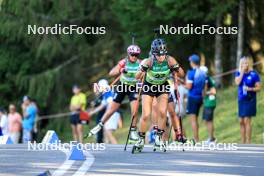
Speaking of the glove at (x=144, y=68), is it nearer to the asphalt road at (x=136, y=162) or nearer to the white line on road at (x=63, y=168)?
the asphalt road at (x=136, y=162)

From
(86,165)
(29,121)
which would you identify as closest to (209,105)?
(29,121)

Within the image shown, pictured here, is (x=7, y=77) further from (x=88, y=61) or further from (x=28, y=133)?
(x=28, y=133)

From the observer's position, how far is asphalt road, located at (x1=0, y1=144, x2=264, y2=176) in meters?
13.6

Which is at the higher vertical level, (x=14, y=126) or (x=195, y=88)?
(x=195, y=88)

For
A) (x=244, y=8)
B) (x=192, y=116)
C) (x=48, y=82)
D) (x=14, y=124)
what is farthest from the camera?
(x=48, y=82)

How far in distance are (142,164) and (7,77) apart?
29755 millimetres

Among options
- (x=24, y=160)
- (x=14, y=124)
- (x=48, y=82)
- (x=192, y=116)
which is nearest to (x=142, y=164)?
(x=24, y=160)

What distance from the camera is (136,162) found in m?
15.3

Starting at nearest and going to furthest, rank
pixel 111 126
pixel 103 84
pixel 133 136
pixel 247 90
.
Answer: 1. pixel 133 136
2. pixel 247 90
3. pixel 103 84
4. pixel 111 126

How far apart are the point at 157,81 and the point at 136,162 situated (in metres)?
2.59

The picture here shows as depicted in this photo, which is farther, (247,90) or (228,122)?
(228,122)

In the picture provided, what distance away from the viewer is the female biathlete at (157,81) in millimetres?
17359

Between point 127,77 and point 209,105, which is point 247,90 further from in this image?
point 127,77

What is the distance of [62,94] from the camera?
43531 millimetres
